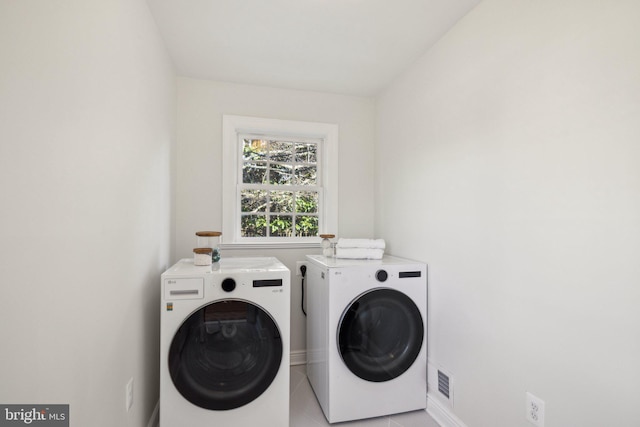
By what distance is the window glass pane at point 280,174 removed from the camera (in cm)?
292

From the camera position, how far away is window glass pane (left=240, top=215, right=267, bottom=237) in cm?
287

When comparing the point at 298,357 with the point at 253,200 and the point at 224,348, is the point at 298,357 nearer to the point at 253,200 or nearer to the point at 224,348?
the point at 224,348

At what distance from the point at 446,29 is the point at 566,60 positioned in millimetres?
896

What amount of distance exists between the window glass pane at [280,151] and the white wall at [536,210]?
4.16 feet

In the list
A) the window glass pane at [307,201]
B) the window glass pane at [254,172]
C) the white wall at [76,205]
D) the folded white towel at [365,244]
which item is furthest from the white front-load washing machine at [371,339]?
the window glass pane at [254,172]

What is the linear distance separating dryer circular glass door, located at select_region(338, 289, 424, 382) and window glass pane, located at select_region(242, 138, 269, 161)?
5.21 feet

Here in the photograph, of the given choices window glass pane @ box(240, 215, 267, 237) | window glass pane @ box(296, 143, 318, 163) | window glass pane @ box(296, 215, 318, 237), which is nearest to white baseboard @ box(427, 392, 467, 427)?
window glass pane @ box(296, 215, 318, 237)

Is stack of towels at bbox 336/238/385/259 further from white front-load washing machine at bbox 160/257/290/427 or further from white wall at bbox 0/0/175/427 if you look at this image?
white wall at bbox 0/0/175/427

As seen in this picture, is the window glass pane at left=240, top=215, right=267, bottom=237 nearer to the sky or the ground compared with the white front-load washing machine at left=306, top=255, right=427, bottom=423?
nearer to the sky

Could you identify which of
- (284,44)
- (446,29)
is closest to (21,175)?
(284,44)

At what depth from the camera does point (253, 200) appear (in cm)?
289

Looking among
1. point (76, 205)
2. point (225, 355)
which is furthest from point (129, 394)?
point (76, 205)

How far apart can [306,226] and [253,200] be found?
1.80ft

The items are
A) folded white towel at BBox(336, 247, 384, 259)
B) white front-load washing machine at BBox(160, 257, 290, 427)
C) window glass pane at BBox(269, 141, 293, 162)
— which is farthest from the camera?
window glass pane at BBox(269, 141, 293, 162)
